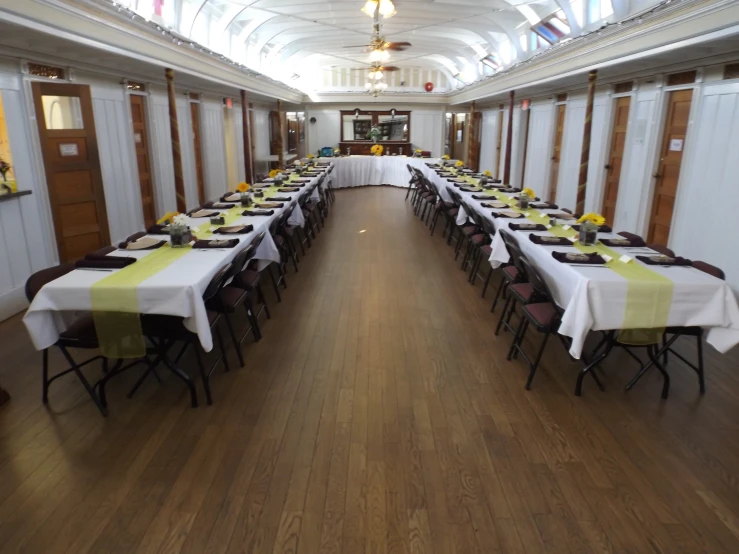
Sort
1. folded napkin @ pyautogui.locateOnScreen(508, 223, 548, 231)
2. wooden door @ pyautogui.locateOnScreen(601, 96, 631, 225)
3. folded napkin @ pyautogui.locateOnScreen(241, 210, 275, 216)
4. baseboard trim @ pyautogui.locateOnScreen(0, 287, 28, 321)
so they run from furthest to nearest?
wooden door @ pyautogui.locateOnScreen(601, 96, 631, 225)
folded napkin @ pyautogui.locateOnScreen(241, 210, 275, 216)
folded napkin @ pyautogui.locateOnScreen(508, 223, 548, 231)
baseboard trim @ pyautogui.locateOnScreen(0, 287, 28, 321)

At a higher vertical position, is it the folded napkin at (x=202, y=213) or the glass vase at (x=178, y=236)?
the glass vase at (x=178, y=236)

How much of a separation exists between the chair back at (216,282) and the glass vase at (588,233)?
311 cm

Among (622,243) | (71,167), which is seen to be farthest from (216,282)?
(71,167)

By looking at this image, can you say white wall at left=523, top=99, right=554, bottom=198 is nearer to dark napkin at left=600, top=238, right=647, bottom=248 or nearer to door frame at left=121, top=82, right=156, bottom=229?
dark napkin at left=600, top=238, right=647, bottom=248

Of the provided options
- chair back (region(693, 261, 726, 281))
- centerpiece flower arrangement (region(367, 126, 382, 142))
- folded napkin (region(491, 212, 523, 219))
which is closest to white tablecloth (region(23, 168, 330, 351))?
folded napkin (region(491, 212, 523, 219))

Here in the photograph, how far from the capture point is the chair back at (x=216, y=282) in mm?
3779

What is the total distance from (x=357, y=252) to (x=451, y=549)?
235 inches

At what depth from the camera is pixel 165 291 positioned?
3.42 metres

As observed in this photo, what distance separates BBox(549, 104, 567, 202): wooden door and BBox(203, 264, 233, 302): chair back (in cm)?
984

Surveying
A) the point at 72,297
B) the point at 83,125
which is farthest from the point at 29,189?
the point at 72,297

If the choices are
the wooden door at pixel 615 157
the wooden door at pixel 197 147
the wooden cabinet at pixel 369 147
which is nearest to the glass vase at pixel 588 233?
the wooden door at pixel 615 157

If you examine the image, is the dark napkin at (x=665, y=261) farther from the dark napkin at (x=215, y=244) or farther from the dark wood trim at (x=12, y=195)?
the dark wood trim at (x=12, y=195)

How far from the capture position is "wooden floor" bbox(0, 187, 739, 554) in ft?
8.36

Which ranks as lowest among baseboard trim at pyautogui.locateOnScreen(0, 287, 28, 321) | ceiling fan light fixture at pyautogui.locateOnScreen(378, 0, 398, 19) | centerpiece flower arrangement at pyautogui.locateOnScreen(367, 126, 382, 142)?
baseboard trim at pyautogui.locateOnScreen(0, 287, 28, 321)
